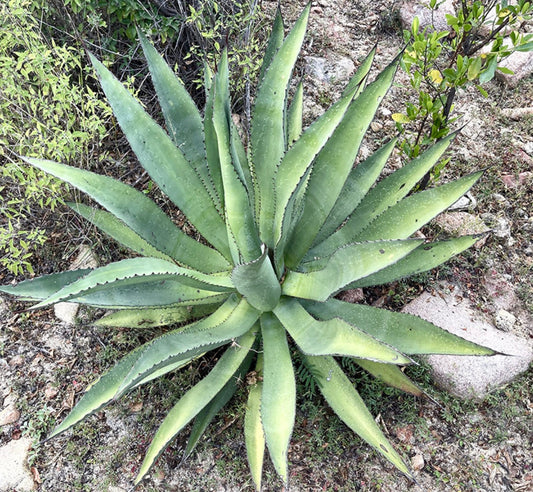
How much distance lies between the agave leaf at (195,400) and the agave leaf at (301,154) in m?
0.43

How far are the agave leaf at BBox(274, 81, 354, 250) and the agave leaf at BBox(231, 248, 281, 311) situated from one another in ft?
0.60

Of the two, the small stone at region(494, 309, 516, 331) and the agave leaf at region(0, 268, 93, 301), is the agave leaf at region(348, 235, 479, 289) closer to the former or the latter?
the small stone at region(494, 309, 516, 331)

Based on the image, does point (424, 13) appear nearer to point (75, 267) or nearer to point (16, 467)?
point (75, 267)

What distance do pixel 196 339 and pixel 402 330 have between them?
67cm

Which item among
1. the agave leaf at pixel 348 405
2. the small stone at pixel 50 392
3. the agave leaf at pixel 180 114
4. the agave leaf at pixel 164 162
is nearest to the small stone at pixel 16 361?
the small stone at pixel 50 392

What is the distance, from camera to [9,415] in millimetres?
1975

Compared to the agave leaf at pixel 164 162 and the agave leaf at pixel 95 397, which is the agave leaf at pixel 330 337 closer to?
the agave leaf at pixel 164 162

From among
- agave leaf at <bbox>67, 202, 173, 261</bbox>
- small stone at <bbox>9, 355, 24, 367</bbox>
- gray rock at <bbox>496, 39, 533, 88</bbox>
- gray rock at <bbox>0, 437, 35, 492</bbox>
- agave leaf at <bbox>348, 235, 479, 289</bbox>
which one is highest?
gray rock at <bbox>496, 39, 533, 88</bbox>

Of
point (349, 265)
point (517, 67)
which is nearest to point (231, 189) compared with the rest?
point (349, 265)

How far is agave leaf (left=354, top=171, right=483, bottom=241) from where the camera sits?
163cm

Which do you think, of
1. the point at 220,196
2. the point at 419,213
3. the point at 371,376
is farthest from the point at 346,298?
the point at 220,196

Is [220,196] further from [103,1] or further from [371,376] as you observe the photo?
[103,1]

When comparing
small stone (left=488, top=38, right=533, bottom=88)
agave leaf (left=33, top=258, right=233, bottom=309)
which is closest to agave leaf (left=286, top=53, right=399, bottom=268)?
agave leaf (left=33, top=258, right=233, bottom=309)

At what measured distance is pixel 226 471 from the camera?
1.79 m
